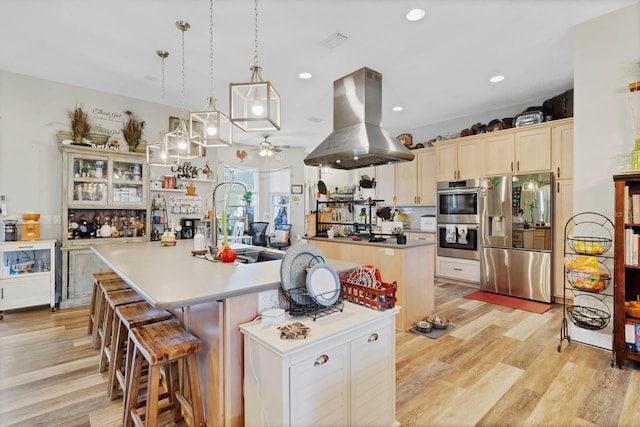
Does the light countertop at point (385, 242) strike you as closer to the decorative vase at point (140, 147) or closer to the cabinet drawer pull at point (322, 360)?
the cabinet drawer pull at point (322, 360)

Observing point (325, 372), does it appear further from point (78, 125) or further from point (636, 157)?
point (78, 125)

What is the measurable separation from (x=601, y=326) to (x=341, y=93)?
→ 3217 mm

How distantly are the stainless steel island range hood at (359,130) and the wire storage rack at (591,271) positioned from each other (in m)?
1.70

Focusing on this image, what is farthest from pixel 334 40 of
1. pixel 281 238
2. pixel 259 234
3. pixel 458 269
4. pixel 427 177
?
pixel 281 238

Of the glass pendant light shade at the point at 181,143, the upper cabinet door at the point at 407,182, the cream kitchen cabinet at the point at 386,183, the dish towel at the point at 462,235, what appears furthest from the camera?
the cream kitchen cabinet at the point at 386,183

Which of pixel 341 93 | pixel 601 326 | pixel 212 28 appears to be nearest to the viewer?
pixel 601 326

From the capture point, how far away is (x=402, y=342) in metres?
2.93

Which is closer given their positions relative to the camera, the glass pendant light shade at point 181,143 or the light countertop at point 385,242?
the glass pendant light shade at point 181,143

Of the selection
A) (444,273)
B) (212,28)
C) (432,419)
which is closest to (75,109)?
(212,28)

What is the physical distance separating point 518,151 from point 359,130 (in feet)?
9.51

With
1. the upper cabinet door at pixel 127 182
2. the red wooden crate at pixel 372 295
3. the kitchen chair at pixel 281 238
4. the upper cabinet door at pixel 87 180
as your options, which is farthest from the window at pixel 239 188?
the red wooden crate at pixel 372 295

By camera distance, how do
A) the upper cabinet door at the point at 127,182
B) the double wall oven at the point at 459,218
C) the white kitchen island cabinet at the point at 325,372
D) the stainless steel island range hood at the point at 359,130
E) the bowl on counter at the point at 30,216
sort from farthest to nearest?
1. the double wall oven at the point at 459,218
2. the upper cabinet door at the point at 127,182
3. the bowl on counter at the point at 30,216
4. the stainless steel island range hood at the point at 359,130
5. the white kitchen island cabinet at the point at 325,372

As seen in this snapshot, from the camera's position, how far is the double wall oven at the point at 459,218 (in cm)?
477

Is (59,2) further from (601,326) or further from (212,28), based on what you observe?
(601,326)
